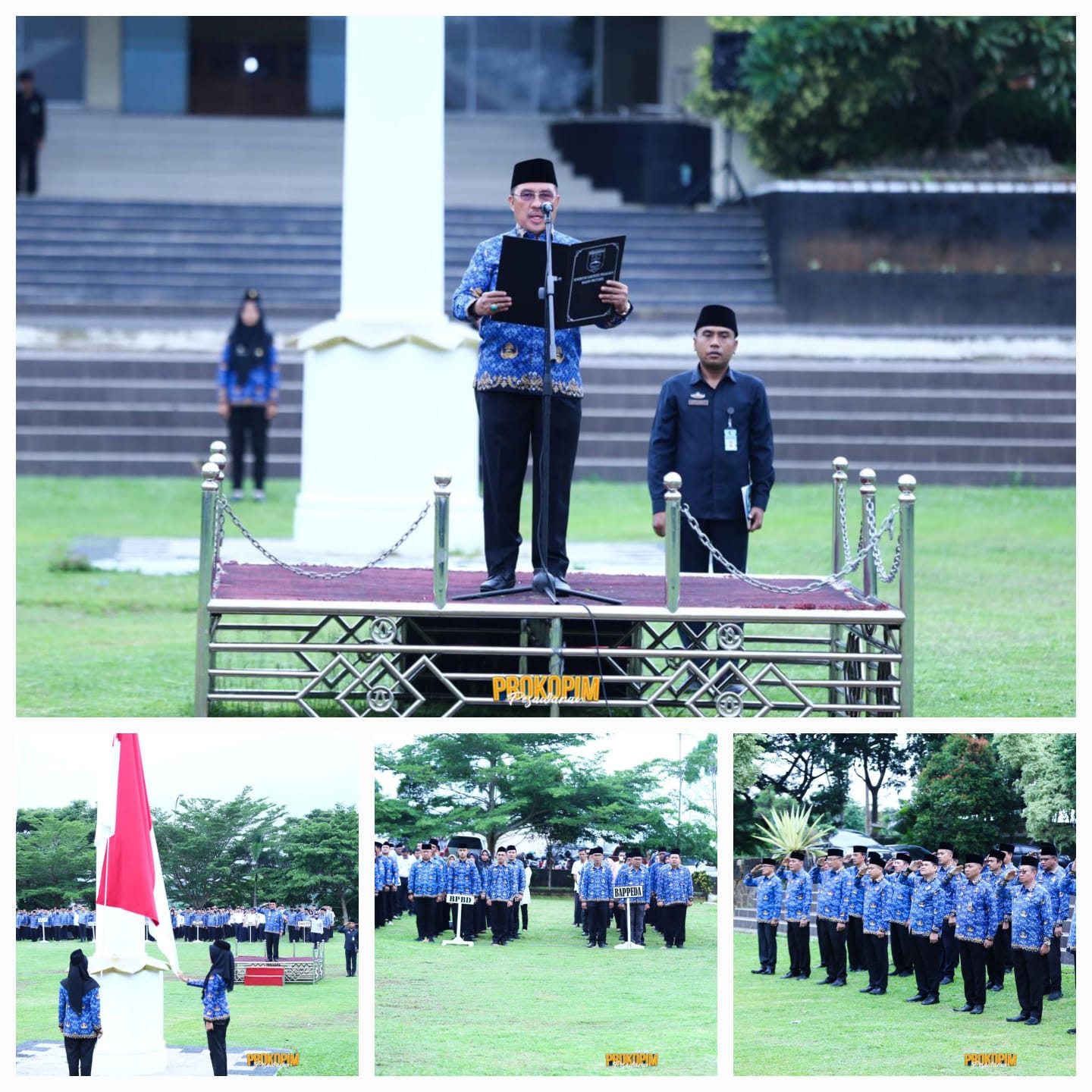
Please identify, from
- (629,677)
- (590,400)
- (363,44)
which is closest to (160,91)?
(590,400)

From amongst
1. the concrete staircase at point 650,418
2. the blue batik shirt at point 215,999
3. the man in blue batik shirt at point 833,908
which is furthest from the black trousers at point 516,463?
the concrete staircase at point 650,418

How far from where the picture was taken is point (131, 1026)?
526 cm

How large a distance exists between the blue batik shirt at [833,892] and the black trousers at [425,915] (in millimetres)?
1109

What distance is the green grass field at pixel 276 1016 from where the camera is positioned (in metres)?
5.19

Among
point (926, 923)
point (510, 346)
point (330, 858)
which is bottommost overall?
point (926, 923)

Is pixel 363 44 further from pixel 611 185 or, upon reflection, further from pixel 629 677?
pixel 611 185


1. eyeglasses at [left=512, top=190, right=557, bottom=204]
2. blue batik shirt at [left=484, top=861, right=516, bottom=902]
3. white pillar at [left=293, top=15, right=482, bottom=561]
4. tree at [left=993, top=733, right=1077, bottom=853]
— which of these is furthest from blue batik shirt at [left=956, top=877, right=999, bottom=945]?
white pillar at [left=293, top=15, right=482, bottom=561]

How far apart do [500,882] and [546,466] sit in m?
2.14

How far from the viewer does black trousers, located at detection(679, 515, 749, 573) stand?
7.97 metres

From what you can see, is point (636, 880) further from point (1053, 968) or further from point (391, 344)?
point (391, 344)

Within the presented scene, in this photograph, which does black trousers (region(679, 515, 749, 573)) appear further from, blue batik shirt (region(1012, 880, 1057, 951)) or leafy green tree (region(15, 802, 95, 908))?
leafy green tree (region(15, 802, 95, 908))

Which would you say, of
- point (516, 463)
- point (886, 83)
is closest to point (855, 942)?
point (516, 463)

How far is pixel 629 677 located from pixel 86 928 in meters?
2.21

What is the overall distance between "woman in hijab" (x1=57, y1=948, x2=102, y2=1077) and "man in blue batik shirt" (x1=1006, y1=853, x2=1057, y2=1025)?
2581 mm
